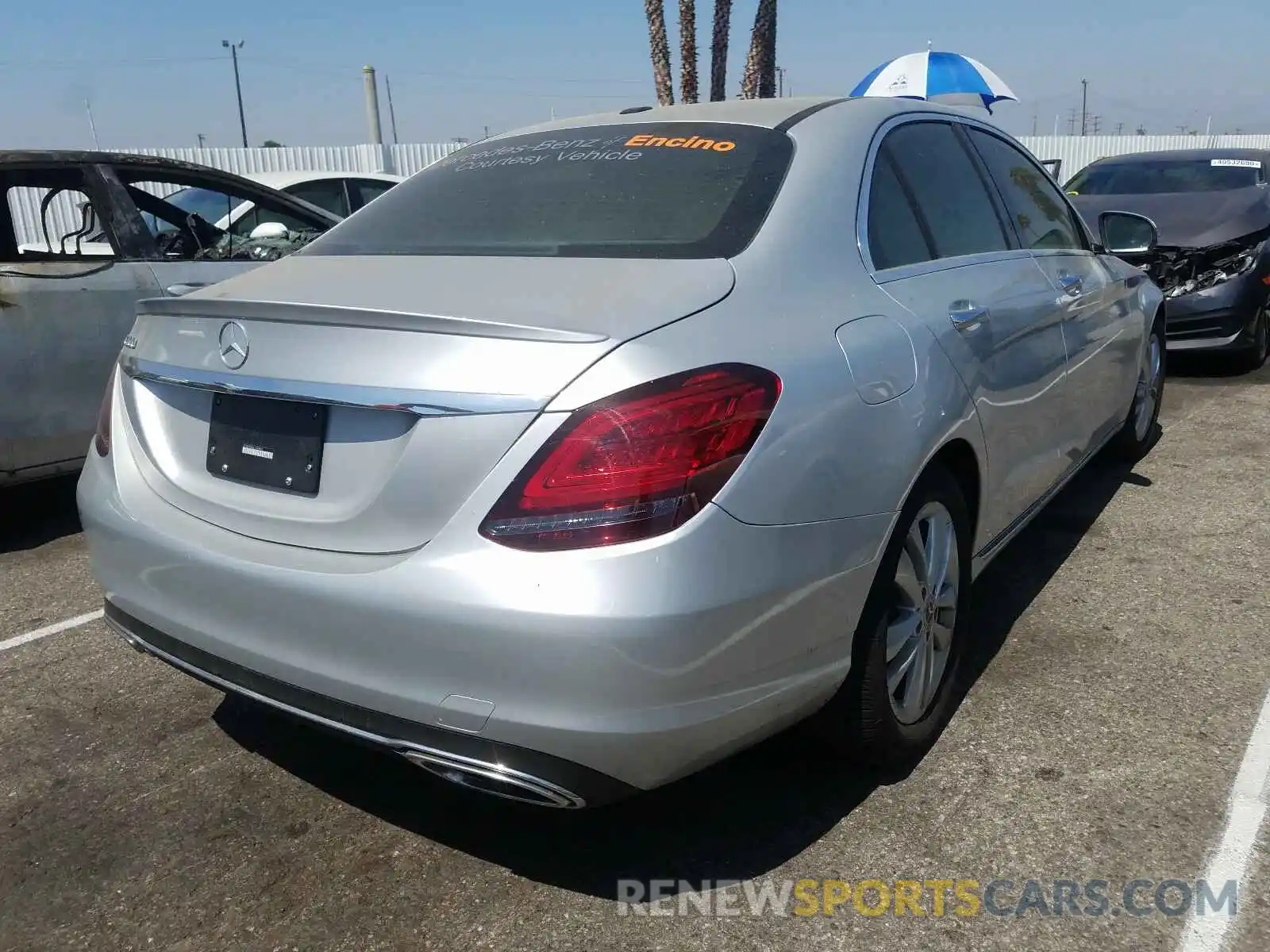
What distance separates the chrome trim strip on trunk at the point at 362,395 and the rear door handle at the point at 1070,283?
237 centimetres

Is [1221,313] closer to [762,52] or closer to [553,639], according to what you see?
[553,639]

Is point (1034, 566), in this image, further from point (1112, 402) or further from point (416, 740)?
point (416, 740)

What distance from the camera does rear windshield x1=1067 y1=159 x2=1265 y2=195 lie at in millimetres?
8391

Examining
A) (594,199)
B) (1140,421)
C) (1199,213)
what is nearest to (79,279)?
(594,199)

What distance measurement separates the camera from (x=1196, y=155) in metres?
8.79

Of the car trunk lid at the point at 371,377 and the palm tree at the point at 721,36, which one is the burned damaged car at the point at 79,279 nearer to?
the car trunk lid at the point at 371,377

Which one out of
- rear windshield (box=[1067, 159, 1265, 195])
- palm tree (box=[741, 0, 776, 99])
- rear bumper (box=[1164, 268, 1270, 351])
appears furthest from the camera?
palm tree (box=[741, 0, 776, 99])

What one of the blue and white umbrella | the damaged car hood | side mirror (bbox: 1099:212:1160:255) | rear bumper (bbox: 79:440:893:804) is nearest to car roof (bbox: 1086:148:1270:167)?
the damaged car hood

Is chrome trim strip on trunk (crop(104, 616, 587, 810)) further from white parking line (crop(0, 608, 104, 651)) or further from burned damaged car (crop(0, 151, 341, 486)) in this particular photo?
burned damaged car (crop(0, 151, 341, 486))

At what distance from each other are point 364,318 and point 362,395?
0.54ft

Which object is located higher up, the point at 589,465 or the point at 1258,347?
the point at 589,465

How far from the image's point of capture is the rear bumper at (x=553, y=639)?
5.90 ft

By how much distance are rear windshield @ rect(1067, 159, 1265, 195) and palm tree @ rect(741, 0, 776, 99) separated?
772 cm

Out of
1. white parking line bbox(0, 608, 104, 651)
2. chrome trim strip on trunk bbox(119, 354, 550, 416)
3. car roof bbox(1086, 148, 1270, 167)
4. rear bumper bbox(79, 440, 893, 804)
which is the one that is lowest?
white parking line bbox(0, 608, 104, 651)
